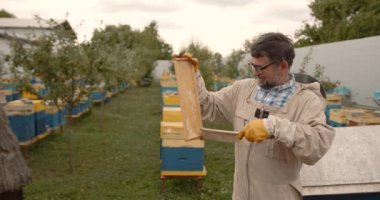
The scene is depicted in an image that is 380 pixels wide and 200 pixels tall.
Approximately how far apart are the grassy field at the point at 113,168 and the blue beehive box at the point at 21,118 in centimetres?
44

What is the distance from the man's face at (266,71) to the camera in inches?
80.3

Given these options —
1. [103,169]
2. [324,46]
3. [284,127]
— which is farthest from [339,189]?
[324,46]

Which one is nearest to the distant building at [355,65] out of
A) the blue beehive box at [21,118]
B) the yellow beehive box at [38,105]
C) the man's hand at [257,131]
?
the yellow beehive box at [38,105]

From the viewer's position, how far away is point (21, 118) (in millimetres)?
7262

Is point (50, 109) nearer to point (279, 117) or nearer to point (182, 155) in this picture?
point (182, 155)

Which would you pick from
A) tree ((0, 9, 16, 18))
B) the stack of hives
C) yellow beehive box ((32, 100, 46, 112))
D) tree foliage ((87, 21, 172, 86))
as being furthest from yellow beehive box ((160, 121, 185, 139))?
tree ((0, 9, 16, 18))

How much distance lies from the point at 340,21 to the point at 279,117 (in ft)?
87.2

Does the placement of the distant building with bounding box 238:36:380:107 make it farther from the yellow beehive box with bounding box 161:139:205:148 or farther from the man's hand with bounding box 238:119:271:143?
the man's hand with bounding box 238:119:271:143

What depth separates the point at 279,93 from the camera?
210 centimetres

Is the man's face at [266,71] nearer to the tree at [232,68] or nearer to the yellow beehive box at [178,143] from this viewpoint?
the yellow beehive box at [178,143]

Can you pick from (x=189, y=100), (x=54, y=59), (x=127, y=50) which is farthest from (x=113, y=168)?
(x=127, y=50)

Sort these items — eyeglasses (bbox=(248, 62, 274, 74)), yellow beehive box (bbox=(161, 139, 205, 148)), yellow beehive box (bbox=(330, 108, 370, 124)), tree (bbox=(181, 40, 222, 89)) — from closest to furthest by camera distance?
eyeglasses (bbox=(248, 62, 274, 74)) < yellow beehive box (bbox=(161, 139, 205, 148)) < yellow beehive box (bbox=(330, 108, 370, 124)) < tree (bbox=(181, 40, 222, 89))

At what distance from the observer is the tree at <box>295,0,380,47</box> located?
22.8m

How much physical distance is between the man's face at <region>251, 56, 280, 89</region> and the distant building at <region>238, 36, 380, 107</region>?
453 inches
